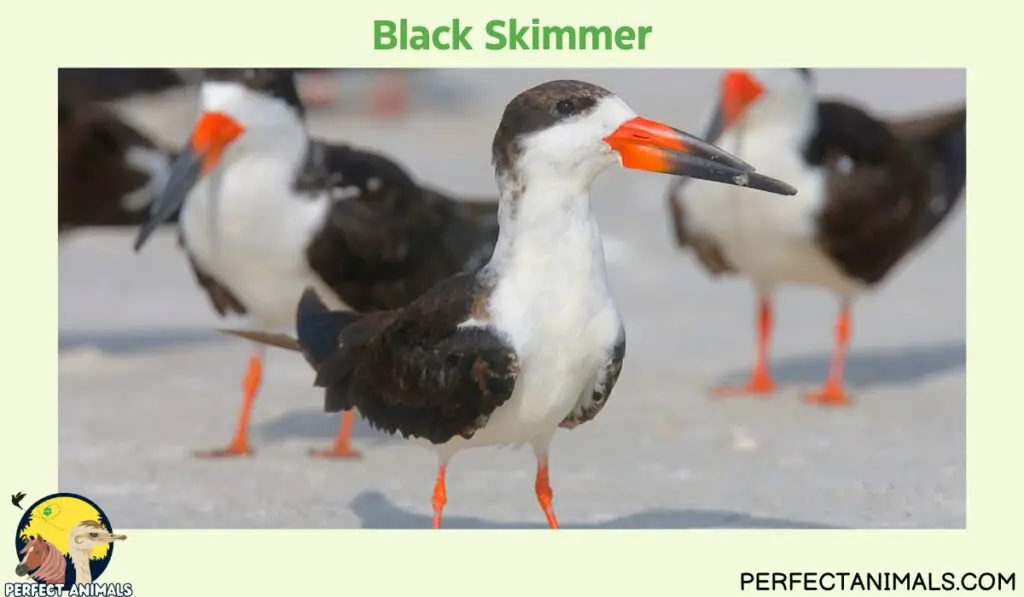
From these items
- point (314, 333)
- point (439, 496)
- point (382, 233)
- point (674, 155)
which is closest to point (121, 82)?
point (382, 233)

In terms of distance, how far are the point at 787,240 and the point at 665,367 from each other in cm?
118

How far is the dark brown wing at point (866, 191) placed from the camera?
259 inches

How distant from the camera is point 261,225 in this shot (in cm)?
568

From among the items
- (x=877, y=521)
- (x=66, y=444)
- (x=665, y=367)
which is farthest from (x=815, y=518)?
(x=66, y=444)

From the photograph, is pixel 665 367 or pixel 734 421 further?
pixel 665 367

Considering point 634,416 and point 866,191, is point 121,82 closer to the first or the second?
point 634,416

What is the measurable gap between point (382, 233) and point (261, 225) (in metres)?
0.44

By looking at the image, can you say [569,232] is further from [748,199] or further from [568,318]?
[748,199]

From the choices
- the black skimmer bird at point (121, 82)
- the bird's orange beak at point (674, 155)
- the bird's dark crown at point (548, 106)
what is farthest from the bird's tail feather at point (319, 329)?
the black skimmer bird at point (121, 82)

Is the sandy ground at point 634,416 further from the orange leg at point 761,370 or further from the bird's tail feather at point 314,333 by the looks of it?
the bird's tail feather at point 314,333

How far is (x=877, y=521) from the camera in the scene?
5.16 meters

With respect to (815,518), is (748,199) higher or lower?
higher

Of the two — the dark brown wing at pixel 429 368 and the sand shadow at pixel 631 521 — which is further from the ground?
the dark brown wing at pixel 429 368
